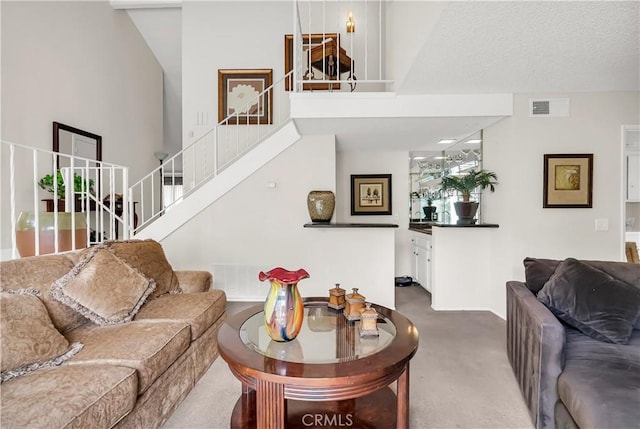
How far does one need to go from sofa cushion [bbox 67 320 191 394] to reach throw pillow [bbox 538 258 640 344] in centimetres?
223

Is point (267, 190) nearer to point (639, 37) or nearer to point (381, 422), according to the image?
point (381, 422)

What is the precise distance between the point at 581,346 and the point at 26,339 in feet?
9.12

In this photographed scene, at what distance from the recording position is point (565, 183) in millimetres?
3480

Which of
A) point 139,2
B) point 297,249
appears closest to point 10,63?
point 139,2

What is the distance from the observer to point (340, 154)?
5.47 m

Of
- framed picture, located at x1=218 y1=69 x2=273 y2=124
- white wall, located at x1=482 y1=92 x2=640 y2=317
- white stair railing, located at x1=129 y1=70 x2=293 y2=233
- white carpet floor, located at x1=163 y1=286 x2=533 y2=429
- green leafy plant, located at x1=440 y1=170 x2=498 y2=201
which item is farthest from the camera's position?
framed picture, located at x1=218 y1=69 x2=273 y2=124

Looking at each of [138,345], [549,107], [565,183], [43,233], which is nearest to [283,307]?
[138,345]

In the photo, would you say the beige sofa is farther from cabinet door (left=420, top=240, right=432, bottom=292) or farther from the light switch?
the light switch

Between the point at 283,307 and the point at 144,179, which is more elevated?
the point at 144,179

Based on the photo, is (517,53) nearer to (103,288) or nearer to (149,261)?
(149,261)

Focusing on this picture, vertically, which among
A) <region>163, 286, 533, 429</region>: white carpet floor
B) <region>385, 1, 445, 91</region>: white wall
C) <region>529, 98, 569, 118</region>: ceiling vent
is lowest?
<region>163, 286, 533, 429</region>: white carpet floor

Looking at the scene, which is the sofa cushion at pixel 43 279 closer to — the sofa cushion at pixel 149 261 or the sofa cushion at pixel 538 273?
the sofa cushion at pixel 149 261

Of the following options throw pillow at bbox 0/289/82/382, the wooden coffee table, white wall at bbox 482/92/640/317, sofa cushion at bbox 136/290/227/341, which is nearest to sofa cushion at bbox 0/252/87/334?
throw pillow at bbox 0/289/82/382

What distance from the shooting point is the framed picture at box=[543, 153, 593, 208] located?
11.4 feet
